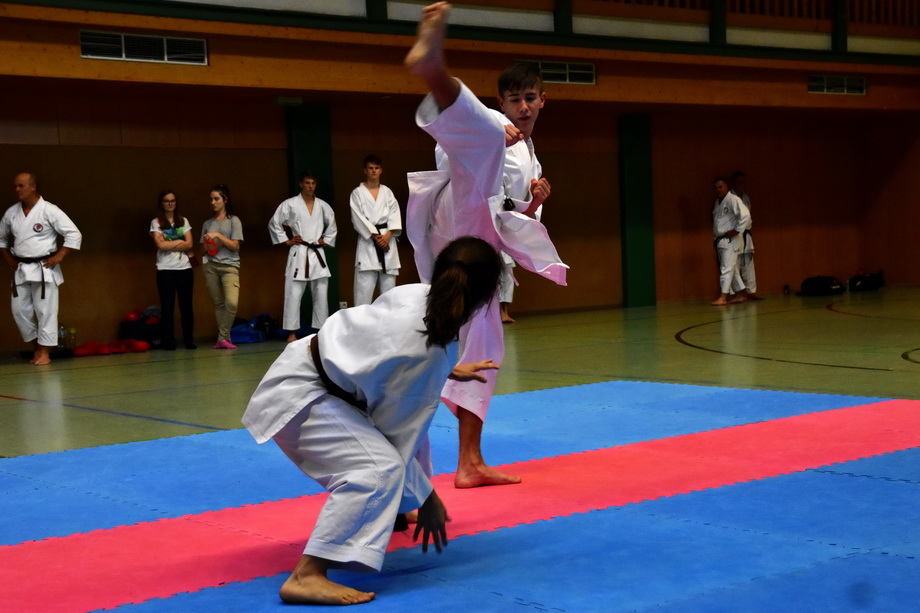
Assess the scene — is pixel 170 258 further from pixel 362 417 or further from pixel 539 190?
pixel 362 417

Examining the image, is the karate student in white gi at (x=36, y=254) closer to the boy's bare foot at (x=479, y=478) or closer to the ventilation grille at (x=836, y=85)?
the boy's bare foot at (x=479, y=478)

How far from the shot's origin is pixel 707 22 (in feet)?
38.4

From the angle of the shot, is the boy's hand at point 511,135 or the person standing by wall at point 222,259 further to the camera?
the person standing by wall at point 222,259

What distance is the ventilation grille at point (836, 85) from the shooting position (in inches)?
500

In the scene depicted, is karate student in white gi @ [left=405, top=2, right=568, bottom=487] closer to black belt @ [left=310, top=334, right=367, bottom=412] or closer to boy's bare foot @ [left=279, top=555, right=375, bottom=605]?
black belt @ [left=310, top=334, right=367, bottom=412]

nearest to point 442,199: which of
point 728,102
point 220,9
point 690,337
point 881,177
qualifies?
point 690,337

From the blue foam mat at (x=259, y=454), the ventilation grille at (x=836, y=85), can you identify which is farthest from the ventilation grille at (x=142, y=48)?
the ventilation grille at (x=836, y=85)

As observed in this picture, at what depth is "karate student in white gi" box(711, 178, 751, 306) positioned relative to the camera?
39.8 feet

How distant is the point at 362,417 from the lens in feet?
7.93

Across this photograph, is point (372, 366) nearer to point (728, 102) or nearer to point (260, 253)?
point (260, 253)

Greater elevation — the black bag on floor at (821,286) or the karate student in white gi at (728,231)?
the karate student in white gi at (728,231)

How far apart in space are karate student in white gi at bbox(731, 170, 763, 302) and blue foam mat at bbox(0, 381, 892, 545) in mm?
7214

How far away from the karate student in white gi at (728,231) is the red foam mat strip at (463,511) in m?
7.87

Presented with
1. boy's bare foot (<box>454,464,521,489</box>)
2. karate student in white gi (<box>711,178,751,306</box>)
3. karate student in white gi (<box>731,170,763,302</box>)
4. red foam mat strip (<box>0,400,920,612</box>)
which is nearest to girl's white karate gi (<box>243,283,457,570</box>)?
red foam mat strip (<box>0,400,920,612</box>)
